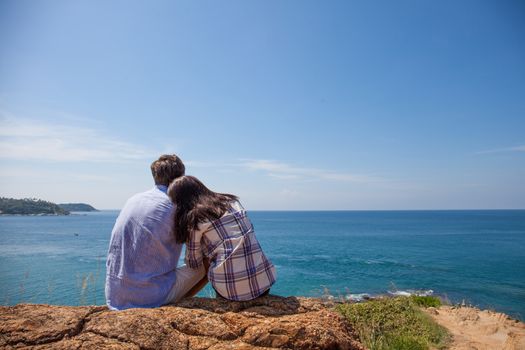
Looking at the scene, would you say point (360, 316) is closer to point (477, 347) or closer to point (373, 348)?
point (477, 347)

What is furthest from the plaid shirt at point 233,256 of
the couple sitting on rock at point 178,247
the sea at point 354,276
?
the sea at point 354,276

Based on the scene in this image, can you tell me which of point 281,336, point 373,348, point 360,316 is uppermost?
point 281,336

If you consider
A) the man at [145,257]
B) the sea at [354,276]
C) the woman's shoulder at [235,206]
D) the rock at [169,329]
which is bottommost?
the sea at [354,276]

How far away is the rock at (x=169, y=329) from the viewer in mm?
2250

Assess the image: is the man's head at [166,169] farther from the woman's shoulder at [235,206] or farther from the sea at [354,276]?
the sea at [354,276]

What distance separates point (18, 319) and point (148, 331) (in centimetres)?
101

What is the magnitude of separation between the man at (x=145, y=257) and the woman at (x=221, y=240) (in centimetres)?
16

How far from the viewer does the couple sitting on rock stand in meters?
3.10

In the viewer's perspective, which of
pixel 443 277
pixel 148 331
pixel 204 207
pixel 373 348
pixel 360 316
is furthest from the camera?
pixel 443 277

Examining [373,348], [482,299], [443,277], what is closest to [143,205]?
[373,348]

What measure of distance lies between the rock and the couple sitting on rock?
287 mm

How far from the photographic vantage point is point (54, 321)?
2.44 m

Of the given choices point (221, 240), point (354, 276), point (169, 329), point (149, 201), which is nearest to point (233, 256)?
point (221, 240)

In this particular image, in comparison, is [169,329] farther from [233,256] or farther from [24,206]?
[24,206]
